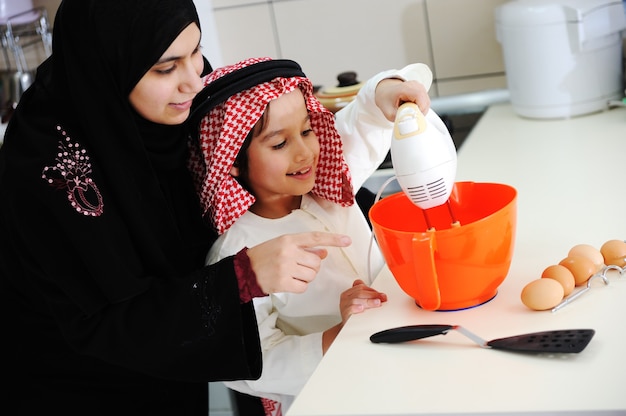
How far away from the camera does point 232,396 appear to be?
2162 mm

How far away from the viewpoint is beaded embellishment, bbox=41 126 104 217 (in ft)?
3.89

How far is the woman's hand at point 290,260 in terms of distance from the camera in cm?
110

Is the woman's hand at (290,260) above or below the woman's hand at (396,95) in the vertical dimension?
below

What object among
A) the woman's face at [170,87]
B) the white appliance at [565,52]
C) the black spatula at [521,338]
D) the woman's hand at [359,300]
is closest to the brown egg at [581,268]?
the black spatula at [521,338]

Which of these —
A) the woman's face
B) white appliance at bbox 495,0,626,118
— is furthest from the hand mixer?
white appliance at bbox 495,0,626,118

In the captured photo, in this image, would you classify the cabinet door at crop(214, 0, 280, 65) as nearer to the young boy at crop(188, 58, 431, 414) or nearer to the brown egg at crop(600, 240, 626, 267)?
the young boy at crop(188, 58, 431, 414)

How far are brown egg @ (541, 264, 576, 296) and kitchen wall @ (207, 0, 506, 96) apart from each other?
1.36m

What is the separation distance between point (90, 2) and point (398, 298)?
619mm

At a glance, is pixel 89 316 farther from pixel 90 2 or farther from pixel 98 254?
pixel 90 2

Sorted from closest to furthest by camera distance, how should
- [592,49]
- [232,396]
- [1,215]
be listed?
[1,215] → [592,49] → [232,396]

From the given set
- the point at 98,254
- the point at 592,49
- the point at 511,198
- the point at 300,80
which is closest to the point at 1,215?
the point at 98,254

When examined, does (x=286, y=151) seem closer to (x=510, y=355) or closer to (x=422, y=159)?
(x=422, y=159)

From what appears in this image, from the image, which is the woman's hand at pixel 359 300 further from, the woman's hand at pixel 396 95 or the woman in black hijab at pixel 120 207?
the woman's hand at pixel 396 95

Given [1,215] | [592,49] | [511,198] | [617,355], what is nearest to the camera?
[617,355]
